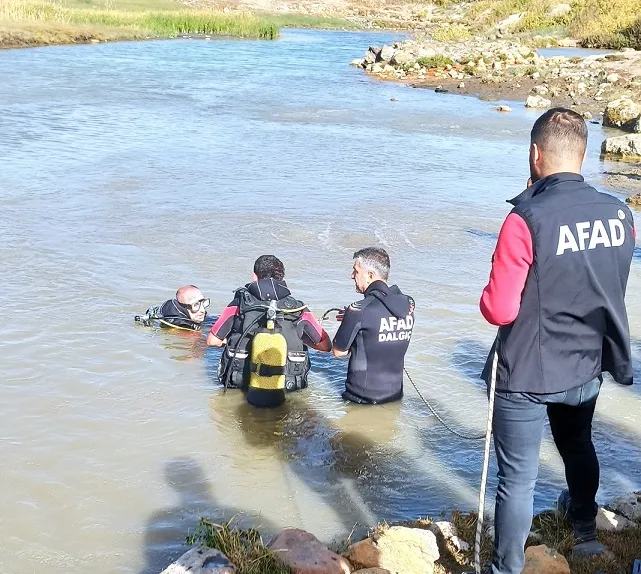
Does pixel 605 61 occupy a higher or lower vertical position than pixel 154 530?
higher

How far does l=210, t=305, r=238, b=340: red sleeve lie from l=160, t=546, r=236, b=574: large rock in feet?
8.17

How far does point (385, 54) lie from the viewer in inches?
1517

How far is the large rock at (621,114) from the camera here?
2222 cm

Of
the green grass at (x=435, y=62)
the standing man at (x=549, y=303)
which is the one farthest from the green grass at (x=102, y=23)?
the standing man at (x=549, y=303)

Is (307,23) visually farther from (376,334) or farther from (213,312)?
(376,334)

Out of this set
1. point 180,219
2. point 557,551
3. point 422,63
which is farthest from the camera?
point 422,63

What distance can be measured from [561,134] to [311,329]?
10.9 ft

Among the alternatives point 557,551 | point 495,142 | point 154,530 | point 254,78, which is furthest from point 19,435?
Answer: point 254,78

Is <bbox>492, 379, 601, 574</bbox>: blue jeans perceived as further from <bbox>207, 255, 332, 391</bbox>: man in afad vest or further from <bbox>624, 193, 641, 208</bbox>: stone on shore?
<bbox>624, 193, 641, 208</bbox>: stone on shore

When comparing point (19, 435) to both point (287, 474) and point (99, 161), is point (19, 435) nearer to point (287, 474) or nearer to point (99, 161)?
point (287, 474)

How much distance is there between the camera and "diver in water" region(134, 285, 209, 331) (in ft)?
26.2

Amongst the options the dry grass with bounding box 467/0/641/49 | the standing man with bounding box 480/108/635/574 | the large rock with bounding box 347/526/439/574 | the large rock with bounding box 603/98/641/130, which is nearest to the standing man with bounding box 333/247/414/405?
the large rock with bounding box 347/526/439/574

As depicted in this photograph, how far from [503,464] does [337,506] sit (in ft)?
6.01

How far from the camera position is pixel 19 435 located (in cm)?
595
